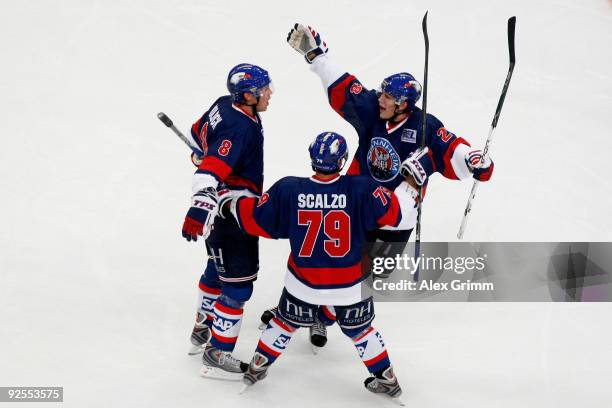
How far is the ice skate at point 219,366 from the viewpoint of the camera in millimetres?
3725

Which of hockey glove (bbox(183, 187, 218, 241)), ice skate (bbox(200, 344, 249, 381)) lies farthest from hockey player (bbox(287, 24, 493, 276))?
ice skate (bbox(200, 344, 249, 381))

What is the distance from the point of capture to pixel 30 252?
4.69 m

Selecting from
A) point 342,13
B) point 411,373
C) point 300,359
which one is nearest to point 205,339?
point 300,359

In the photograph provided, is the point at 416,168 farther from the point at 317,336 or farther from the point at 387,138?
the point at 317,336

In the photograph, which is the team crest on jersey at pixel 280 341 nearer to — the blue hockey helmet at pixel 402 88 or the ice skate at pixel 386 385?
the ice skate at pixel 386 385

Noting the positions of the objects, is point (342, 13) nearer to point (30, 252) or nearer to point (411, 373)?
point (30, 252)

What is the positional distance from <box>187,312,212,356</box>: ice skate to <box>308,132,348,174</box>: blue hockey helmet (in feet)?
3.97

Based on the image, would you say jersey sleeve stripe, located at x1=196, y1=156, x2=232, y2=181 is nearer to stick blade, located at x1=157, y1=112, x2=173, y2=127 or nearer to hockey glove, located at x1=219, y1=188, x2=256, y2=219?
hockey glove, located at x1=219, y1=188, x2=256, y2=219


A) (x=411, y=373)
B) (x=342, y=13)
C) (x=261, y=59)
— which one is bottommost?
(x=411, y=373)

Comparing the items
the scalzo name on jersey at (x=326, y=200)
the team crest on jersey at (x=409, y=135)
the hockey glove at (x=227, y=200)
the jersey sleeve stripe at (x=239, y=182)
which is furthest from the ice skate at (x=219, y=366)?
the team crest on jersey at (x=409, y=135)

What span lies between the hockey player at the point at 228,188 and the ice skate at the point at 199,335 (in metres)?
0.02

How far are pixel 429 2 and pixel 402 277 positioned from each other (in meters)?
4.34

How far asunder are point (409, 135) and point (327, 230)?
83 centimetres

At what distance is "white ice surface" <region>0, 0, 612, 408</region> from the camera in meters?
3.80
